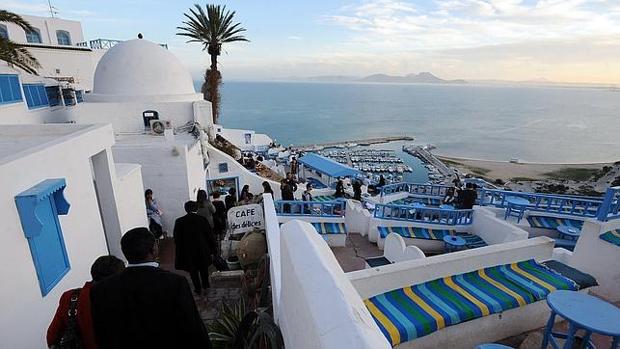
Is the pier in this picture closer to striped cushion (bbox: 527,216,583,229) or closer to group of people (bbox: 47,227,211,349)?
striped cushion (bbox: 527,216,583,229)

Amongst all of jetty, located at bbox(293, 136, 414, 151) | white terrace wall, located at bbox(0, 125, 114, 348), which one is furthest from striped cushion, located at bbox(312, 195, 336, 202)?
jetty, located at bbox(293, 136, 414, 151)

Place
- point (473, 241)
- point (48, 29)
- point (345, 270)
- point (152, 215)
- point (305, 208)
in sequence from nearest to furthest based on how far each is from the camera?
point (345, 270)
point (473, 241)
point (152, 215)
point (305, 208)
point (48, 29)

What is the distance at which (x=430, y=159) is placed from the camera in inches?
2112

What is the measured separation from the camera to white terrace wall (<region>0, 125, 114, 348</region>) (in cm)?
303

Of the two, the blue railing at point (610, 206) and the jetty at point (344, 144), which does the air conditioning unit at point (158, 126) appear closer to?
the blue railing at point (610, 206)

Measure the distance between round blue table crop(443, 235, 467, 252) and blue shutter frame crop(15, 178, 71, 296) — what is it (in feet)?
22.8

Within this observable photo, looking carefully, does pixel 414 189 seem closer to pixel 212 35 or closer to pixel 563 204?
pixel 563 204

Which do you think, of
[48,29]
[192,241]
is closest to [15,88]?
[192,241]

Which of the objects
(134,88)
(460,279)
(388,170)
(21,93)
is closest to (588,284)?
(460,279)

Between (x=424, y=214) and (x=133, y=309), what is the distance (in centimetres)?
754

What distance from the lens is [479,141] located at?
83.3 m

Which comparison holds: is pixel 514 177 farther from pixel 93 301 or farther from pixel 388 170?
pixel 93 301

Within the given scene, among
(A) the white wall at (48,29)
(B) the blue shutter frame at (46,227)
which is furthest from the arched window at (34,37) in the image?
(B) the blue shutter frame at (46,227)

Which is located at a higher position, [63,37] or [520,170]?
[63,37]
